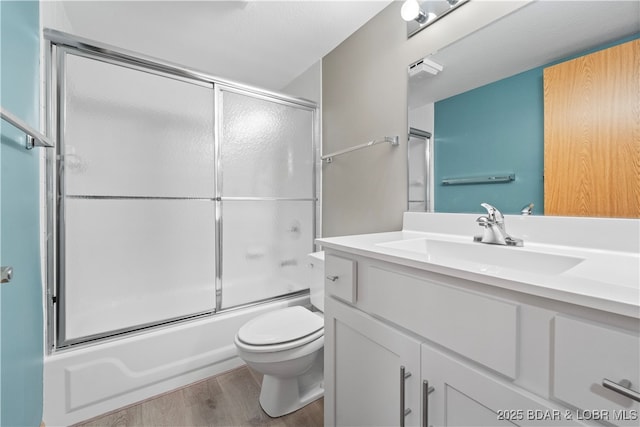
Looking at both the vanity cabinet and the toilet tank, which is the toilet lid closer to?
the toilet tank

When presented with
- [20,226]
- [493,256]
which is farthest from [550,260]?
[20,226]

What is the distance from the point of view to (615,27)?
2.64 feet

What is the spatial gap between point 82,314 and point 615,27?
7.99 ft

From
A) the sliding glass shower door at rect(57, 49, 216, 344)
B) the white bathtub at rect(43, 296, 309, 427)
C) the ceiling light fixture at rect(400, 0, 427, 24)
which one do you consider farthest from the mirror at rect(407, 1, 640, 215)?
the white bathtub at rect(43, 296, 309, 427)

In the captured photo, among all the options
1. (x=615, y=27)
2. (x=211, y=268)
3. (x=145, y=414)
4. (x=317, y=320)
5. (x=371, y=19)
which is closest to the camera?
(x=615, y=27)

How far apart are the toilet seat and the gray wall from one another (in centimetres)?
66

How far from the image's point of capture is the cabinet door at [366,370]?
29.5 inches

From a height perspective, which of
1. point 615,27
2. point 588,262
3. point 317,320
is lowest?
point 317,320

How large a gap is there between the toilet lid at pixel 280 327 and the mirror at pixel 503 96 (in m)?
0.86

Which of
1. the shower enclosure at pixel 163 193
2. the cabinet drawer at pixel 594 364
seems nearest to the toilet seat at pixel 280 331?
the shower enclosure at pixel 163 193

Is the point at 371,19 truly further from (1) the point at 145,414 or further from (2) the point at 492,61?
(1) the point at 145,414

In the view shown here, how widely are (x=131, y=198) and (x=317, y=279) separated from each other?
3.85ft

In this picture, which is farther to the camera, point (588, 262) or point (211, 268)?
point (211, 268)

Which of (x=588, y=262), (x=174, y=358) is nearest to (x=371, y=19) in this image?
(x=588, y=262)
